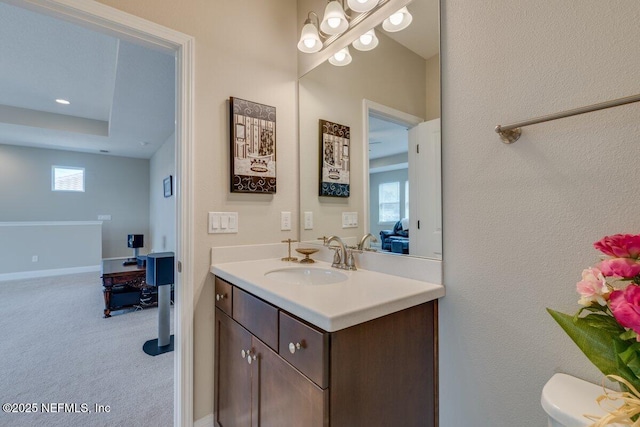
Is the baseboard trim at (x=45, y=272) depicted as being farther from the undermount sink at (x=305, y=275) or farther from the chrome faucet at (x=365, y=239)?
the chrome faucet at (x=365, y=239)

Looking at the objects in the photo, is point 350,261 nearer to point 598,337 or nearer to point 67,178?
point 598,337

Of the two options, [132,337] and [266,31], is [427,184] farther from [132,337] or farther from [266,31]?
[132,337]

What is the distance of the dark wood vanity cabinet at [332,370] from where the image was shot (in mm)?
815

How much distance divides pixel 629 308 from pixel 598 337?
197mm

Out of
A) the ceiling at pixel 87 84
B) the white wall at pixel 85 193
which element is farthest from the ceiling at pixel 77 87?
the white wall at pixel 85 193

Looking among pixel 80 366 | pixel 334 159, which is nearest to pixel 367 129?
pixel 334 159

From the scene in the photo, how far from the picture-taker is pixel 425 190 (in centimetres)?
120

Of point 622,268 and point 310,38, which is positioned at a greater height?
point 310,38

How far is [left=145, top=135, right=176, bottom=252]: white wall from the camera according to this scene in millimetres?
4848

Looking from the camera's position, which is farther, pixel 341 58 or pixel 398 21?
pixel 341 58

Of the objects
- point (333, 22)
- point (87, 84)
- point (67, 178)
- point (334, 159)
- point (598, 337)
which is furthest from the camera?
point (67, 178)

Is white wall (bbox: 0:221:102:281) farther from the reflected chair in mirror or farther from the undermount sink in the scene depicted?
the reflected chair in mirror

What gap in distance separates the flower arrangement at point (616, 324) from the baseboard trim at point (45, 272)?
7440 millimetres

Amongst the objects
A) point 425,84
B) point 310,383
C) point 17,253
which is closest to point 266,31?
point 425,84
